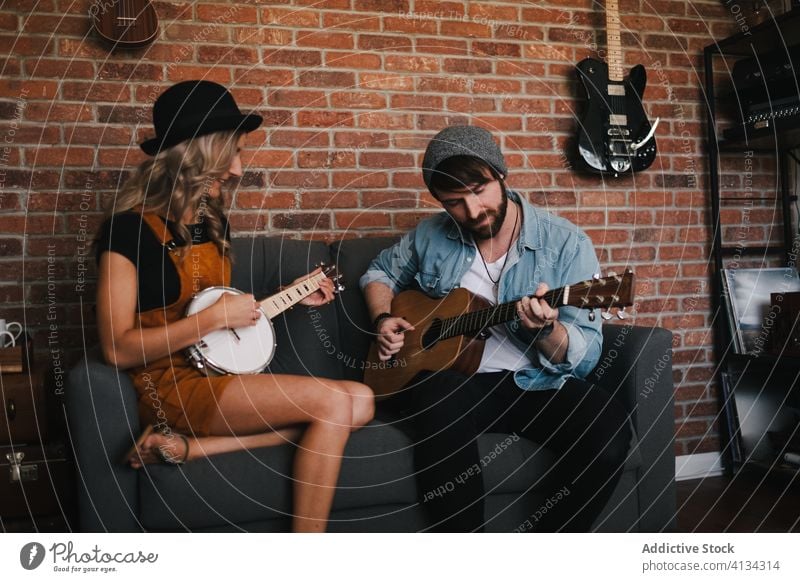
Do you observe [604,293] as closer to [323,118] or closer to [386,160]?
[386,160]

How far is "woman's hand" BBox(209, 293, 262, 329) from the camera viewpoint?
1579 millimetres

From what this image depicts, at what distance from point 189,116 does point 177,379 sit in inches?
23.9

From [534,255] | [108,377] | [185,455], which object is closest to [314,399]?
[185,455]

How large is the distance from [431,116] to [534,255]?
727 millimetres

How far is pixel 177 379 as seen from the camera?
1.56m

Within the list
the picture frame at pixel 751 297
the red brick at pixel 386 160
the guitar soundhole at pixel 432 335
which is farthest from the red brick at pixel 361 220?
the picture frame at pixel 751 297

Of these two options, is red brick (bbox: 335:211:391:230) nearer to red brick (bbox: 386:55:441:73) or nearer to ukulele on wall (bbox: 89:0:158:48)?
red brick (bbox: 386:55:441:73)

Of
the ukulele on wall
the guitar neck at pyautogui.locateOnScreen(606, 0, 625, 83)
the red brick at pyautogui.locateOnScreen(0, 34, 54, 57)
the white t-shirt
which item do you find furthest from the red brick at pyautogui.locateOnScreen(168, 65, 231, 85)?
the guitar neck at pyautogui.locateOnScreen(606, 0, 625, 83)

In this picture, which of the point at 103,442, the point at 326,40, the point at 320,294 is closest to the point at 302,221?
the point at 320,294

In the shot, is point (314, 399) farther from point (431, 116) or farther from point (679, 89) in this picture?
point (679, 89)

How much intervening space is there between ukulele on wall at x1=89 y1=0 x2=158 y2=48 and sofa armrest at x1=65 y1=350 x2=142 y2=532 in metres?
1.01

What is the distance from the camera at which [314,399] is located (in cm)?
154

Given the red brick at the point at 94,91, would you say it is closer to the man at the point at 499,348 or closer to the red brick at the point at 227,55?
the red brick at the point at 227,55

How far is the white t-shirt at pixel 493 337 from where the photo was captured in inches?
68.7
